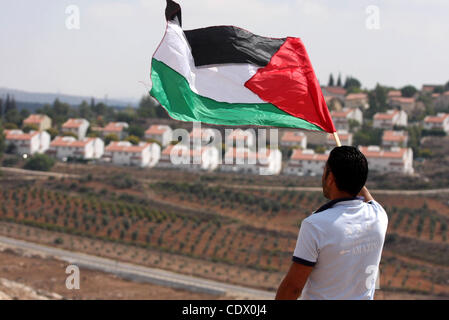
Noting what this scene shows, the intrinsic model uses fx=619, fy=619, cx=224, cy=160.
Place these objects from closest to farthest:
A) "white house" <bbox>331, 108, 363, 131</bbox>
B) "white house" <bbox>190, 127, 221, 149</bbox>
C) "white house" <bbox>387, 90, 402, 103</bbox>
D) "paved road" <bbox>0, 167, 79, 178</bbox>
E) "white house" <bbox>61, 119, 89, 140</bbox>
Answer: "paved road" <bbox>0, 167, 79, 178</bbox>, "white house" <bbox>190, 127, 221, 149</bbox>, "white house" <bbox>61, 119, 89, 140</bbox>, "white house" <bbox>331, 108, 363, 131</bbox>, "white house" <bbox>387, 90, 402, 103</bbox>

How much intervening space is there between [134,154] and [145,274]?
25.2m

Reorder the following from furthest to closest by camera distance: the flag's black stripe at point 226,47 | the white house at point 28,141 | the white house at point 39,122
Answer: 1. the white house at point 39,122
2. the white house at point 28,141
3. the flag's black stripe at point 226,47

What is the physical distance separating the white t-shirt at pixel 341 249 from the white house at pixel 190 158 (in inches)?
1501

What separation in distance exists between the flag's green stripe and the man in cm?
124

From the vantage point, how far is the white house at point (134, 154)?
4475 centimetres

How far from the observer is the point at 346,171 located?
204 centimetres

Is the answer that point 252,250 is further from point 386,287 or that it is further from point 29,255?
point 29,255

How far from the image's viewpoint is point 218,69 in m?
3.46

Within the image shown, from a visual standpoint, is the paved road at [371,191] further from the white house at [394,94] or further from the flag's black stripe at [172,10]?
the white house at [394,94]

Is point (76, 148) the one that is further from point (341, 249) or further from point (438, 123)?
point (341, 249)

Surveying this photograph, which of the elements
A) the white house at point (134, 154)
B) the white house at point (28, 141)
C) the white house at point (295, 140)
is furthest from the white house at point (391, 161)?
the white house at point (28, 141)

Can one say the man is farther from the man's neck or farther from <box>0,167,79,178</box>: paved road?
<box>0,167,79,178</box>: paved road

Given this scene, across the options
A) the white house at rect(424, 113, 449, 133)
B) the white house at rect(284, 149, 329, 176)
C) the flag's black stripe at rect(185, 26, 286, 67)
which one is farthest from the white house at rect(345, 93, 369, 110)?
the flag's black stripe at rect(185, 26, 286, 67)

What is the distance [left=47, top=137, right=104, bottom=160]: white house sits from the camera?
46.4 m
